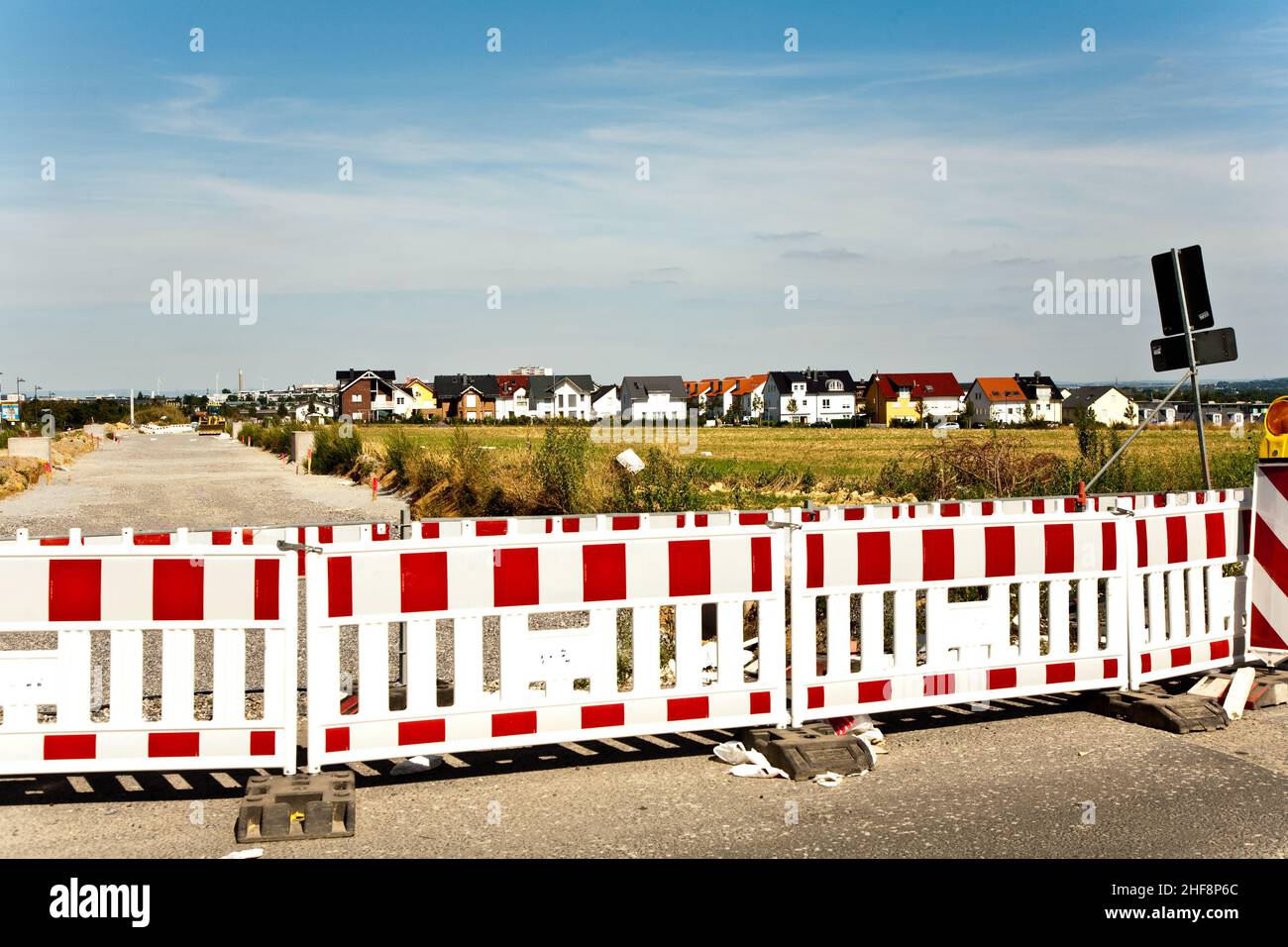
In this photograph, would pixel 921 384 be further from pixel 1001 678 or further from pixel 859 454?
pixel 1001 678

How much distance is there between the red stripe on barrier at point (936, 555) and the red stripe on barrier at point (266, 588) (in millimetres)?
3613

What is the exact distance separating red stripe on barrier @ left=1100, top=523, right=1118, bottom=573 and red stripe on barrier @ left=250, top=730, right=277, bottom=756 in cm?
503

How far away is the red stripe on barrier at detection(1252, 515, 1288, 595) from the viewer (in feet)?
26.5

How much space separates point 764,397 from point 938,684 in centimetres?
15516

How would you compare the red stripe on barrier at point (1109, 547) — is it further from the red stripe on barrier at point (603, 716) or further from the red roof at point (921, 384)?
the red roof at point (921, 384)

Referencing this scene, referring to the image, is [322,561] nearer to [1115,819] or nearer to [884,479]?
[1115,819]

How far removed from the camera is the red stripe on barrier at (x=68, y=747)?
571 centimetres

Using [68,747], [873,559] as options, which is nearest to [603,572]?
[873,559]

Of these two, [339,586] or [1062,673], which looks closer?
[339,586]

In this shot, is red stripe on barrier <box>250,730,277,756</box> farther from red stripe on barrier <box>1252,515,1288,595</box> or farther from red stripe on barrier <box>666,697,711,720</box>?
red stripe on barrier <box>1252,515,1288,595</box>

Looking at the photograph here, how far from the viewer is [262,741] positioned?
584cm

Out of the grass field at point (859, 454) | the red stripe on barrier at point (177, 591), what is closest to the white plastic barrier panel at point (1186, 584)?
the red stripe on barrier at point (177, 591)

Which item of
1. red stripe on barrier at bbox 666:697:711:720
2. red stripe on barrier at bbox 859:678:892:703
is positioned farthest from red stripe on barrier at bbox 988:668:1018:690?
red stripe on barrier at bbox 666:697:711:720
